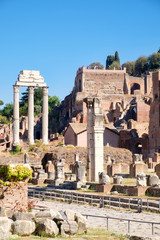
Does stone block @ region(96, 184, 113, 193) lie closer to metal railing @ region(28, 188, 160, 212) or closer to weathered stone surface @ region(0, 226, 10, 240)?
metal railing @ region(28, 188, 160, 212)

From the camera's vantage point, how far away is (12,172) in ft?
47.4

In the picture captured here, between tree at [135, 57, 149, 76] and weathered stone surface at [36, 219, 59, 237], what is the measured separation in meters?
105

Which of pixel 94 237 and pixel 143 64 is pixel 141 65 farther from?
pixel 94 237

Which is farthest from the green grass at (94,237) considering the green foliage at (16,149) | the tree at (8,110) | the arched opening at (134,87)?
the tree at (8,110)

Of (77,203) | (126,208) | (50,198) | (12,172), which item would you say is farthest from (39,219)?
(50,198)

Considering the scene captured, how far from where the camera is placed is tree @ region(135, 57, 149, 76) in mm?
114406

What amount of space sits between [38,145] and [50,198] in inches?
1300

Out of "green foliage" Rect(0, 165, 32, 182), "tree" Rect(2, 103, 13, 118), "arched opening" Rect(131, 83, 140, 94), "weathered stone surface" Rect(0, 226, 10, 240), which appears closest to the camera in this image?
"weathered stone surface" Rect(0, 226, 10, 240)

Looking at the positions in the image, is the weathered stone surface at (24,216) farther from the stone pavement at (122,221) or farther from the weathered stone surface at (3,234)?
the stone pavement at (122,221)

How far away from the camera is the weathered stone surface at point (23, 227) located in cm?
1128

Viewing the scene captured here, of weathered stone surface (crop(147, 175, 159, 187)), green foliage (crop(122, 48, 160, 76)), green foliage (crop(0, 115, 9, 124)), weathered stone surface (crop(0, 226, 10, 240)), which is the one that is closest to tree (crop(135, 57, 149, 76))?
green foliage (crop(122, 48, 160, 76))

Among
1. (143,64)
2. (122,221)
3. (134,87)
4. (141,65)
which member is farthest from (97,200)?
(141,65)

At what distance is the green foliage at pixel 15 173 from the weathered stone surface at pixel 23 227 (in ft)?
10.4

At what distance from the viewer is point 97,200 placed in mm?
19250
